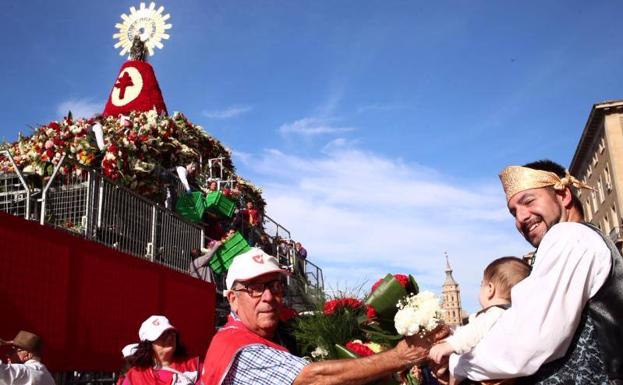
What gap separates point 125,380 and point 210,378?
2.78 metres

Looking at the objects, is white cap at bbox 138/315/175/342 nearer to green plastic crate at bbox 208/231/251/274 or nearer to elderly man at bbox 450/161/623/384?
elderly man at bbox 450/161/623/384

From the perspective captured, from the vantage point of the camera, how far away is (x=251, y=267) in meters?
3.21

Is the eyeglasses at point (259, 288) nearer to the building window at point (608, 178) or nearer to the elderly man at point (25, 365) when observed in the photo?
the elderly man at point (25, 365)

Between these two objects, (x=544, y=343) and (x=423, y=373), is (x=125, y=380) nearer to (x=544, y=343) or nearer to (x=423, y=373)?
(x=423, y=373)

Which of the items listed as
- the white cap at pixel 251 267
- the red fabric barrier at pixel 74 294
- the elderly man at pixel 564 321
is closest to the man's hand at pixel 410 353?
the elderly man at pixel 564 321

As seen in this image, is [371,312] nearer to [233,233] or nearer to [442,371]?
[442,371]

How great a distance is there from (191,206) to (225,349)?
1003 cm

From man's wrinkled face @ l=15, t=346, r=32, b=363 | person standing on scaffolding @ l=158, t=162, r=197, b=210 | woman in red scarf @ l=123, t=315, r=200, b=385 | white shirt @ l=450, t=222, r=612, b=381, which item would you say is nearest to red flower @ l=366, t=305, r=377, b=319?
white shirt @ l=450, t=222, r=612, b=381

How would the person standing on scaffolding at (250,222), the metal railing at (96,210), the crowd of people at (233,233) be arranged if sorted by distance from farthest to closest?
the person standing on scaffolding at (250,222), the crowd of people at (233,233), the metal railing at (96,210)

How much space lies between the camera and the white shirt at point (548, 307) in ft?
7.39

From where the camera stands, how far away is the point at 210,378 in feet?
9.45

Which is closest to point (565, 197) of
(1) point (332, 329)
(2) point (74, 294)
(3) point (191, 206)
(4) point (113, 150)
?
(1) point (332, 329)

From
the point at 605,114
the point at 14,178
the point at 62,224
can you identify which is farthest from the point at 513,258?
the point at 605,114

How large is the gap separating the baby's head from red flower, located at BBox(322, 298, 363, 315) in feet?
2.37
